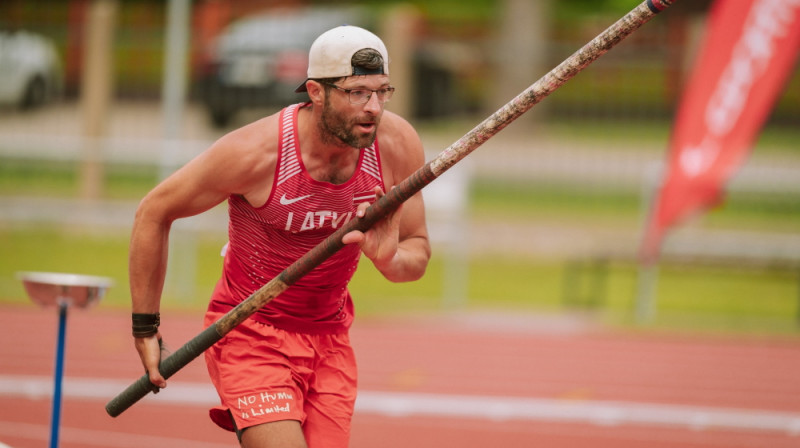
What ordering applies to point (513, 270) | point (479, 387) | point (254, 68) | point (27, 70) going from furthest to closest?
point (254, 68) → point (27, 70) → point (513, 270) → point (479, 387)

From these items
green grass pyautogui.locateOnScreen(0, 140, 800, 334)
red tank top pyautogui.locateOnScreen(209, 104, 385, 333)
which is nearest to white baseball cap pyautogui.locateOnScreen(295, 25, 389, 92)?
red tank top pyautogui.locateOnScreen(209, 104, 385, 333)

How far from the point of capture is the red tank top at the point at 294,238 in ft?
13.1

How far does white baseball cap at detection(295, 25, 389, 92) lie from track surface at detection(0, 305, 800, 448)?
3.44 meters

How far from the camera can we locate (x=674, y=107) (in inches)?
701

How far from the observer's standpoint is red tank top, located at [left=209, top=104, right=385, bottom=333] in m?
4.00

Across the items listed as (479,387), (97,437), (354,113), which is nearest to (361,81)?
(354,113)

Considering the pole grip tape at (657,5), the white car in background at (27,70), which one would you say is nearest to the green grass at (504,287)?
the white car in background at (27,70)

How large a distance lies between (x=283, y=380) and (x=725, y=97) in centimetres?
630

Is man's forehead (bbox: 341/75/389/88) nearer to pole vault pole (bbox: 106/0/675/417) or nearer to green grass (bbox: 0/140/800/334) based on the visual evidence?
pole vault pole (bbox: 106/0/675/417)

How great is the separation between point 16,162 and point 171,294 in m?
3.85

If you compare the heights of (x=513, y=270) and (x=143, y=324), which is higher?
(x=143, y=324)

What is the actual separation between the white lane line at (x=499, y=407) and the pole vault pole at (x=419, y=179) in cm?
364

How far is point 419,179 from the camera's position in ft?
12.1

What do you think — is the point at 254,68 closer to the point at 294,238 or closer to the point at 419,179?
the point at 294,238
